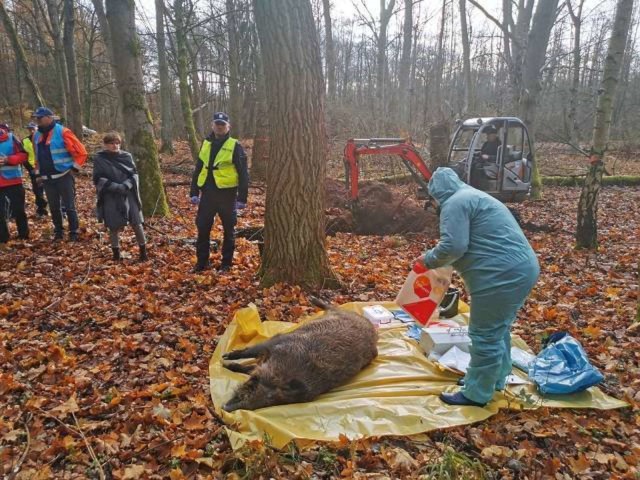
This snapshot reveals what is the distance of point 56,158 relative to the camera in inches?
299

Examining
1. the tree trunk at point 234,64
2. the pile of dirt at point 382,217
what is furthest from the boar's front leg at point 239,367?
the tree trunk at point 234,64

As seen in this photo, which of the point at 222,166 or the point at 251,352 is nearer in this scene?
the point at 251,352

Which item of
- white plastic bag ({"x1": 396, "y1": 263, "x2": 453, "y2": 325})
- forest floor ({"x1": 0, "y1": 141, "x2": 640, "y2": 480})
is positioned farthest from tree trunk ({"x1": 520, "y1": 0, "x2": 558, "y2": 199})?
white plastic bag ({"x1": 396, "y1": 263, "x2": 453, "y2": 325})

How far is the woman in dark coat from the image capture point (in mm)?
6750

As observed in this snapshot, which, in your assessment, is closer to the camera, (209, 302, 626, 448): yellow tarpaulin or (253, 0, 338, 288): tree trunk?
(209, 302, 626, 448): yellow tarpaulin

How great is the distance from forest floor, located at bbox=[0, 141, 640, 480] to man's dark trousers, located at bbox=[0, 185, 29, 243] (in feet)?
0.87

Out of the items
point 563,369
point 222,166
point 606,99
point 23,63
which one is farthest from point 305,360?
point 23,63

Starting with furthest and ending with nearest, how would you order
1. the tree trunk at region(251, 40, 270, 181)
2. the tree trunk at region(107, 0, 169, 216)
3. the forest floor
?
1. the tree trunk at region(251, 40, 270, 181)
2. the tree trunk at region(107, 0, 169, 216)
3. the forest floor

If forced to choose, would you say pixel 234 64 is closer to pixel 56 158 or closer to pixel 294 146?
pixel 56 158

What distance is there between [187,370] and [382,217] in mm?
6967

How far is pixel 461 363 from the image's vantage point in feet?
14.3

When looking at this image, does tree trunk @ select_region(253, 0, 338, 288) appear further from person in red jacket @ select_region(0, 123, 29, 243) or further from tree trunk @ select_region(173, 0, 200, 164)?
tree trunk @ select_region(173, 0, 200, 164)

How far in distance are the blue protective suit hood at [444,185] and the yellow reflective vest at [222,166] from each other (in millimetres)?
3452

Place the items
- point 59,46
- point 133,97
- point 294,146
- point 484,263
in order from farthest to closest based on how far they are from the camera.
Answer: point 59,46 → point 133,97 → point 294,146 → point 484,263
